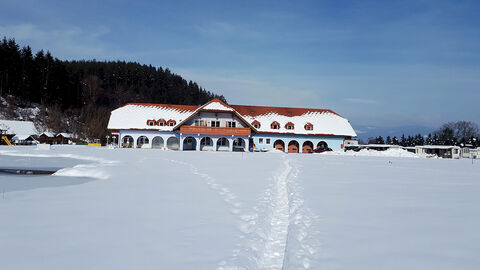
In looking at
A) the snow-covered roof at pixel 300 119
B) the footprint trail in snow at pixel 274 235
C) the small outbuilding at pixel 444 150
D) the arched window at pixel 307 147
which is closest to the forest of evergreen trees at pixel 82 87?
the snow-covered roof at pixel 300 119

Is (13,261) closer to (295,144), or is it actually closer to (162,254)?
(162,254)

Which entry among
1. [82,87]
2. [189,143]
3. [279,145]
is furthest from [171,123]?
[82,87]

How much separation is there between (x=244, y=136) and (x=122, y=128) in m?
17.1

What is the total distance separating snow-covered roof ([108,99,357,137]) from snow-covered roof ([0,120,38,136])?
29.7 metres

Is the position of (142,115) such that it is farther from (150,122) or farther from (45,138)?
(45,138)

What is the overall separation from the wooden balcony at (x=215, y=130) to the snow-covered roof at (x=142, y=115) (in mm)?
4343

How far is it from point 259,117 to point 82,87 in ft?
237

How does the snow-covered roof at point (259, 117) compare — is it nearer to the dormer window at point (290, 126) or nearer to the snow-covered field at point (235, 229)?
the dormer window at point (290, 126)

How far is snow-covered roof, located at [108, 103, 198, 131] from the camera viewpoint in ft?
151

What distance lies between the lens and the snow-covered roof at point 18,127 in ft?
205

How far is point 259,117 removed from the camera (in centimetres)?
4900

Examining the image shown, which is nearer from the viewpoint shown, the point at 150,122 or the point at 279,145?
the point at 150,122

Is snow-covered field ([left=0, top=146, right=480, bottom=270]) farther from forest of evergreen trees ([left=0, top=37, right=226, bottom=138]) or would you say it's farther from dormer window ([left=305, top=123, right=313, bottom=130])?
forest of evergreen trees ([left=0, top=37, right=226, bottom=138])

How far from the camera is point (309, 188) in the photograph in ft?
37.1
